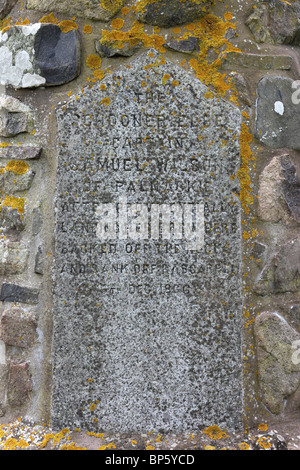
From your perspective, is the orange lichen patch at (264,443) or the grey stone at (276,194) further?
the grey stone at (276,194)

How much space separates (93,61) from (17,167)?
2.03ft

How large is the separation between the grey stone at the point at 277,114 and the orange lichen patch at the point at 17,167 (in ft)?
3.70

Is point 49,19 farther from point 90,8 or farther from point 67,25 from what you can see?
point 90,8

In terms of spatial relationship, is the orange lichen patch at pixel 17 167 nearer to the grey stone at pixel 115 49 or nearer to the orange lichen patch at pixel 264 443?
the grey stone at pixel 115 49

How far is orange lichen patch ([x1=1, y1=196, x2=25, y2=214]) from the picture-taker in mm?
1840

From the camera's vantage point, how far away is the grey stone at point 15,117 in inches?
72.9

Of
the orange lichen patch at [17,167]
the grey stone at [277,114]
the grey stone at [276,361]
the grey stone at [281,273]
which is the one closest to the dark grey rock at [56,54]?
the orange lichen patch at [17,167]

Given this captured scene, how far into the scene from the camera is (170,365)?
176 centimetres

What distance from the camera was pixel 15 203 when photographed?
1.84 meters

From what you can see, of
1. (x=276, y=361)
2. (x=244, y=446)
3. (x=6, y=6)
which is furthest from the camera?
(x=6, y=6)

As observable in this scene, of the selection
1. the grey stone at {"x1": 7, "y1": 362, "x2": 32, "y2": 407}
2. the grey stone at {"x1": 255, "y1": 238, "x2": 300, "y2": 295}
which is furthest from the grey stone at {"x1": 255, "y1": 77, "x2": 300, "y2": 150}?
the grey stone at {"x1": 7, "y1": 362, "x2": 32, "y2": 407}

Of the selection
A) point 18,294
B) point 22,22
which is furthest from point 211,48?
point 18,294

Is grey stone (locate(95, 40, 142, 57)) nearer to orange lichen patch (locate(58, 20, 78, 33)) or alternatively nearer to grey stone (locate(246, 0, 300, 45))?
orange lichen patch (locate(58, 20, 78, 33))

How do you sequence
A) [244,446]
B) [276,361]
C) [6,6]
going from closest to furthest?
[244,446] → [276,361] → [6,6]
